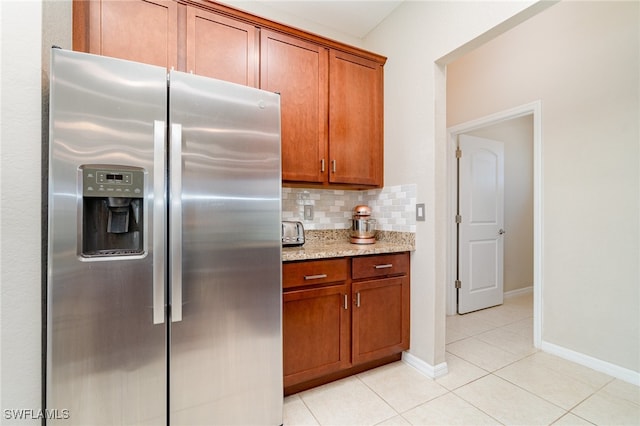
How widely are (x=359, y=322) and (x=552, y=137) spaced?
218 centimetres

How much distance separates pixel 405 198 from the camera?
216 cm

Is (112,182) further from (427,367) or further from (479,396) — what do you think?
(479,396)

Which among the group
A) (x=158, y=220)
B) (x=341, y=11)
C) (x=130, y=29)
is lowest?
(x=158, y=220)

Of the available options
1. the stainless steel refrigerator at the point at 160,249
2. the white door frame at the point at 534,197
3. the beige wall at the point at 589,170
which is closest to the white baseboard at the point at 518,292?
the white door frame at the point at 534,197

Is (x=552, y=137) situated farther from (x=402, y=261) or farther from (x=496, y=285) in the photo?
(x=496, y=285)

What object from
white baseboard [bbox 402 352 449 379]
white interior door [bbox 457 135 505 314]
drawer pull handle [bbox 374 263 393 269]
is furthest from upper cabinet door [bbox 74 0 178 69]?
white interior door [bbox 457 135 505 314]

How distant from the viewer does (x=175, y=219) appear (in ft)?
3.78

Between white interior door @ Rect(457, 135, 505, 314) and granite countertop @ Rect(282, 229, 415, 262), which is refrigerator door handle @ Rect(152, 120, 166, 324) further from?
white interior door @ Rect(457, 135, 505, 314)

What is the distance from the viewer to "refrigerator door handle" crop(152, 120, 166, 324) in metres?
1.12

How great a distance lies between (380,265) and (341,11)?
6.79 feet

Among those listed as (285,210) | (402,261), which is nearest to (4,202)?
(285,210)

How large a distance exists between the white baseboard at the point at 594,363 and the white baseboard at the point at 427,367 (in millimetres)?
1007

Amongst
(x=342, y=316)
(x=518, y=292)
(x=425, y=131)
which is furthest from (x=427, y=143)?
(x=518, y=292)

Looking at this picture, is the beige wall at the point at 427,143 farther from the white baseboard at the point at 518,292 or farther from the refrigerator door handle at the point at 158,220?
the white baseboard at the point at 518,292
